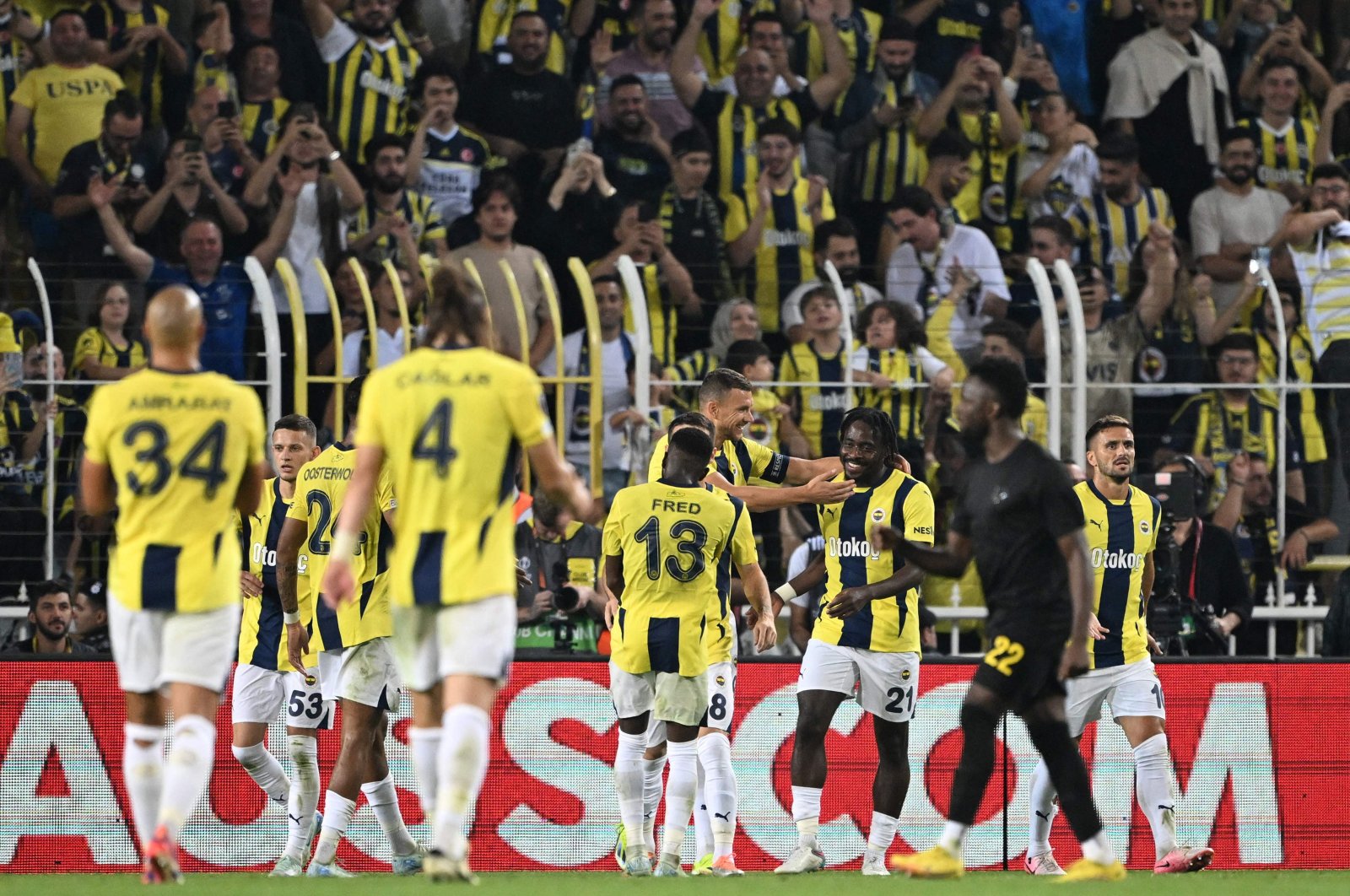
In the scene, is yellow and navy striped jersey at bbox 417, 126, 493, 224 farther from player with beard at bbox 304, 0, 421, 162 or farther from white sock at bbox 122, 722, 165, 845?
white sock at bbox 122, 722, 165, 845

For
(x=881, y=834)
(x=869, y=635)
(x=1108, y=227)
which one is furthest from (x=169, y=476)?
(x=1108, y=227)

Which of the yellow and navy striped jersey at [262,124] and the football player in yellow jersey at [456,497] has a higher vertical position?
the yellow and navy striped jersey at [262,124]

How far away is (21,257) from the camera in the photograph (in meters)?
14.9

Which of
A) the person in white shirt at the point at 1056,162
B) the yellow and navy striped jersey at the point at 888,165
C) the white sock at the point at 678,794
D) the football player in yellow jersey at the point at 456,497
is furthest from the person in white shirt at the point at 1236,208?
the football player in yellow jersey at the point at 456,497

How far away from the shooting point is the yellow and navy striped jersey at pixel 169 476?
698 cm

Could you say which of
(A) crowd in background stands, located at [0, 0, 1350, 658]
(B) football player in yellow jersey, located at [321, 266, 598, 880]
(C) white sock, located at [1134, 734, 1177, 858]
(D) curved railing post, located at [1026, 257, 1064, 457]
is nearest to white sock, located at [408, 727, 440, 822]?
(B) football player in yellow jersey, located at [321, 266, 598, 880]

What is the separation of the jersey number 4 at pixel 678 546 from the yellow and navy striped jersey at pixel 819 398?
3.57 metres

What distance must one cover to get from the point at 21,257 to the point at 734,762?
7.63 metres

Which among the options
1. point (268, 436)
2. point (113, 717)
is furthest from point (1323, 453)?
point (113, 717)

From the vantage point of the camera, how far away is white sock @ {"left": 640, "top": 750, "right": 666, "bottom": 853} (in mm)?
9422

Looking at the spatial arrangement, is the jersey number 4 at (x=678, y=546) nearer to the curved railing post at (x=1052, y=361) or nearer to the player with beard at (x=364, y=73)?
the curved railing post at (x=1052, y=361)

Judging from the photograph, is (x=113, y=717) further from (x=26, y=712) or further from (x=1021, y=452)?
(x=1021, y=452)

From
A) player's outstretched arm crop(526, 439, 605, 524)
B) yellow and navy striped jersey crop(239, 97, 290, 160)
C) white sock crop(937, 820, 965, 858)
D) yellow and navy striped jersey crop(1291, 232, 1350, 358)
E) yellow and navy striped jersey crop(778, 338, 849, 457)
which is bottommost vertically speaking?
white sock crop(937, 820, 965, 858)

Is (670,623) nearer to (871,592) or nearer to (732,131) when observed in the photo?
(871,592)
